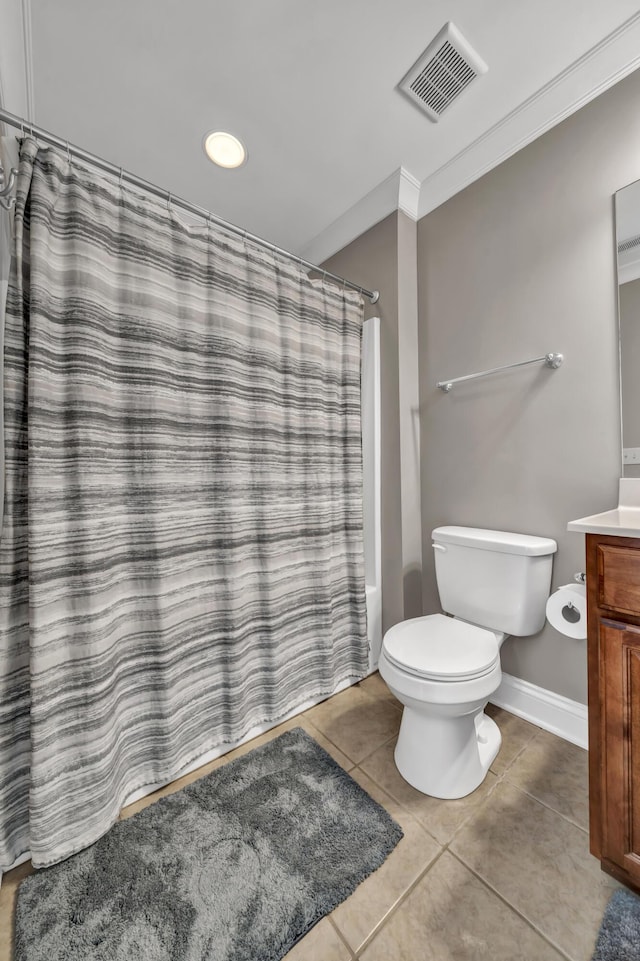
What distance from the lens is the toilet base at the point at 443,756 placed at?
1187mm

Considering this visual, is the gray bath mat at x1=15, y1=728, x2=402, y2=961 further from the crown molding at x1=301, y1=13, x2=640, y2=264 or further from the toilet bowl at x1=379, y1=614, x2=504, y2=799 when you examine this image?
the crown molding at x1=301, y1=13, x2=640, y2=264

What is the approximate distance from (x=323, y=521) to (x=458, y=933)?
1198 mm

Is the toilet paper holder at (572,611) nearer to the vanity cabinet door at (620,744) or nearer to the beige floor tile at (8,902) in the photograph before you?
the vanity cabinet door at (620,744)

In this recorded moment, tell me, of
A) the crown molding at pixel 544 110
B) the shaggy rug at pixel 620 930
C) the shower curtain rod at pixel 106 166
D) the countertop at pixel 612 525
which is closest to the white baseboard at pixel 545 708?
the shaggy rug at pixel 620 930

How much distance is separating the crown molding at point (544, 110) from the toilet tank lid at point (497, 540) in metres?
1.52

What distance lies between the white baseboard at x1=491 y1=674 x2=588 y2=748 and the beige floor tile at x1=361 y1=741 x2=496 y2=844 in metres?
0.36

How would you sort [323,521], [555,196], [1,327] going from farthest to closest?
[323,521], [555,196], [1,327]

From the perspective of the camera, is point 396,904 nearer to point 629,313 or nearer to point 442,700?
point 442,700

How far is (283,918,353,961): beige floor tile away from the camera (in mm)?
810

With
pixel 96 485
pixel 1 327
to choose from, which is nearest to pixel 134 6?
pixel 1 327

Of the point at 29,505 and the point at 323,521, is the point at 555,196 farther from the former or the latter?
the point at 29,505

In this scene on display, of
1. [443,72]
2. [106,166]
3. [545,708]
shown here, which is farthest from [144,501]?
[443,72]

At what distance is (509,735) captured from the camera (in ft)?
4.74

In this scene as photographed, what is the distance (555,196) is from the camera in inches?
54.9
